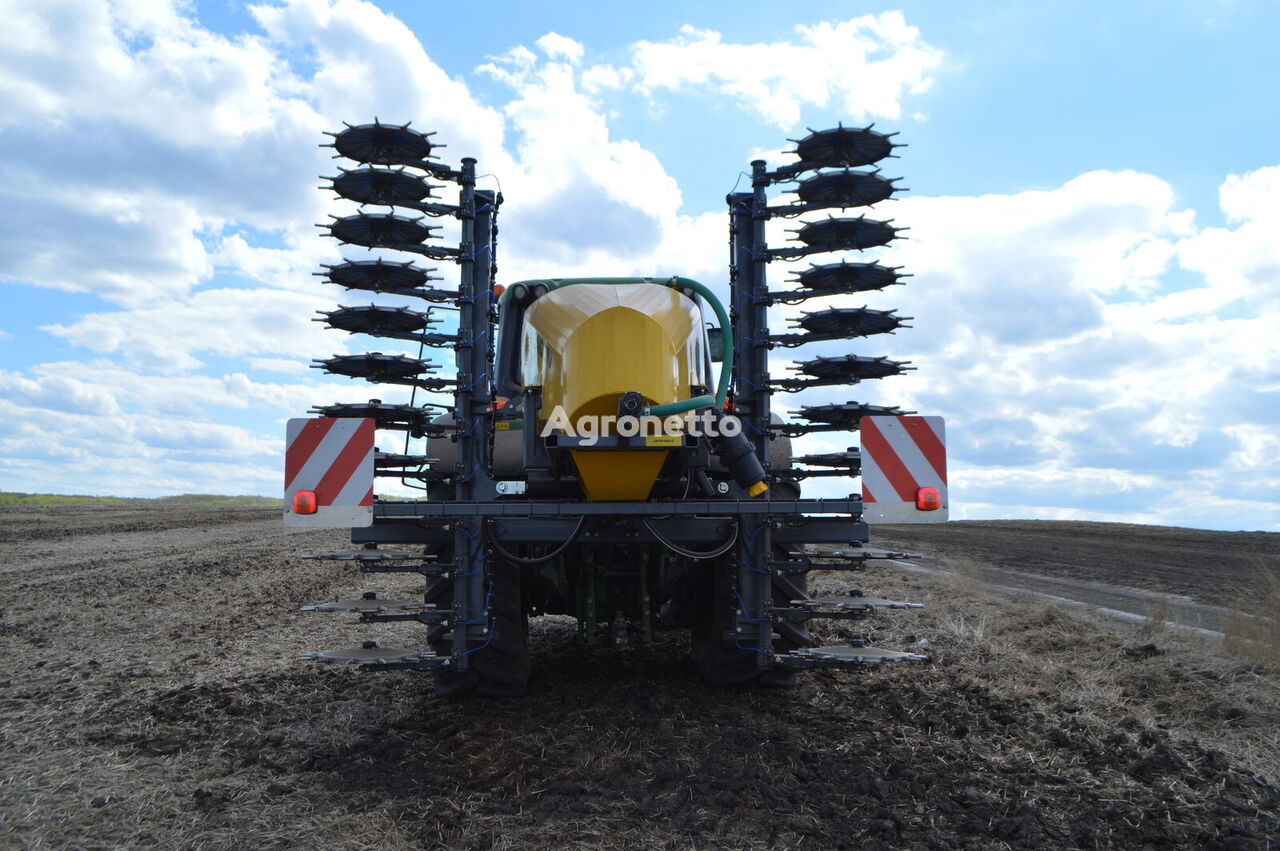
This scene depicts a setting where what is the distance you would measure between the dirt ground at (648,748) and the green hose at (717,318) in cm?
185

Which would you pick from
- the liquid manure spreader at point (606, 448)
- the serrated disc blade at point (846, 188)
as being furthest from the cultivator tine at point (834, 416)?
the serrated disc blade at point (846, 188)

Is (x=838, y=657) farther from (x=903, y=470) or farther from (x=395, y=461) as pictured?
(x=395, y=461)

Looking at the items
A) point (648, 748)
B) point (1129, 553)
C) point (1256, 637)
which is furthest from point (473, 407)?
point (1129, 553)

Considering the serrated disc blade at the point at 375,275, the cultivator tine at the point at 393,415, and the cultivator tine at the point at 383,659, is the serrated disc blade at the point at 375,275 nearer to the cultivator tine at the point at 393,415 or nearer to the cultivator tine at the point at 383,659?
the cultivator tine at the point at 393,415

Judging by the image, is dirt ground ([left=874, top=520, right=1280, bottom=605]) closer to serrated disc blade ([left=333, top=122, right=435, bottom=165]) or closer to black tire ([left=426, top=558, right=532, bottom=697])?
black tire ([left=426, top=558, right=532, bottom=697])

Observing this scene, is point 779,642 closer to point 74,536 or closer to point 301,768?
point 301,768

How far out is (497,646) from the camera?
5652 millimetres

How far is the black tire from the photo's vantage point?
18.5ft

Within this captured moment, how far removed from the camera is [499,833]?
12.2ft

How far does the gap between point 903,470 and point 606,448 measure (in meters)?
2.01

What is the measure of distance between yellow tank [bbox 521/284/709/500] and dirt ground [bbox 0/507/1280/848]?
4.97 feet

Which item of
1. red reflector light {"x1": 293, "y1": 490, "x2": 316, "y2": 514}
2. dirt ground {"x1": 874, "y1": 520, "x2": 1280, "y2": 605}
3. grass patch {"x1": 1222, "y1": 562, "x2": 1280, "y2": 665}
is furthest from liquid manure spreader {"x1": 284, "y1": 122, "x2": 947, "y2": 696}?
dirt ground {"x1": 874, "y1": 520, "x2": 1280, "y2": 605}

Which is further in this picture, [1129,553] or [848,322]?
[1129,553]

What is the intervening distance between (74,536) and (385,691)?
1841 centimetres
